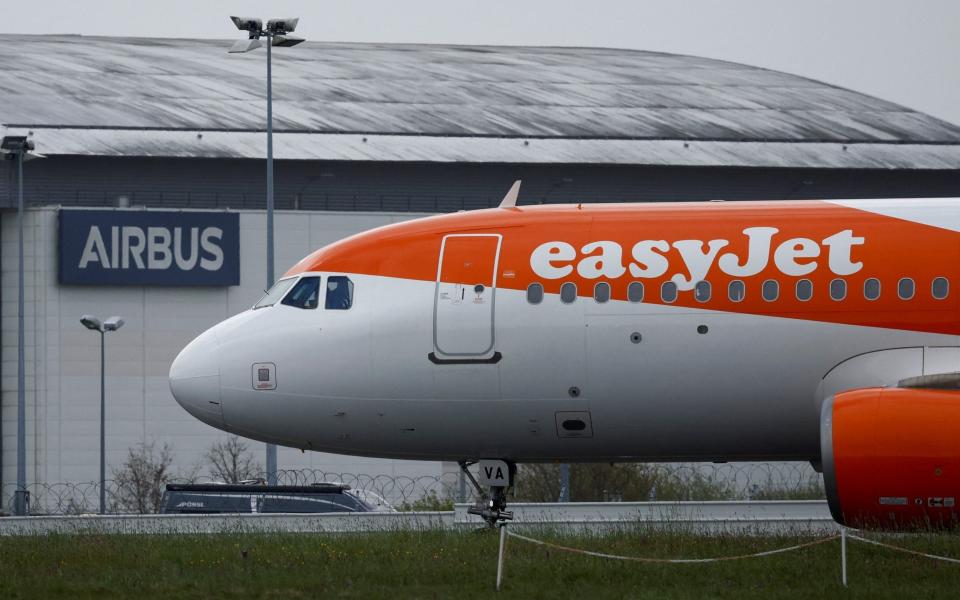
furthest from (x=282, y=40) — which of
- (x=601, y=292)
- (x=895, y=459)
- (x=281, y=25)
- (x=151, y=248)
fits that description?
(x=895, y=459)

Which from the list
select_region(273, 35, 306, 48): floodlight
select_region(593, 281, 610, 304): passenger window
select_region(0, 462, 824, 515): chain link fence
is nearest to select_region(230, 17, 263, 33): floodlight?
select_region(273, 35, 306, 48): floodlight

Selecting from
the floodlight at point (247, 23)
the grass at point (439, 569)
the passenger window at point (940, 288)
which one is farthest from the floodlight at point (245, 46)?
the passenger window at point (940, 288)

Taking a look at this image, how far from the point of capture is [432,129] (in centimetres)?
6869

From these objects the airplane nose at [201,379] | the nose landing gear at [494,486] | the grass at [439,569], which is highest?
the airplane nose at [201,379]

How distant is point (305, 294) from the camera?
2512 centimetres

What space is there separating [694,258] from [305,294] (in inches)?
224

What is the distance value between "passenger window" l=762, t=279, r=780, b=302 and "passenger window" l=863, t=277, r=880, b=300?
115 cm

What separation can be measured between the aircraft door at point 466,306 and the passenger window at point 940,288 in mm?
5978

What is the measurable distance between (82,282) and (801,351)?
145ft

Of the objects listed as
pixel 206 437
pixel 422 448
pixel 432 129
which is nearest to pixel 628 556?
pixel 422 448

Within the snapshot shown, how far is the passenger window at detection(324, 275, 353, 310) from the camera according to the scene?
24.8 metres

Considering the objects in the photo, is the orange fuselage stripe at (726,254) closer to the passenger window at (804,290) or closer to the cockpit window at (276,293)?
the passenger window at (804,290)

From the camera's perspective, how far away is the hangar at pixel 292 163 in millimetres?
63188

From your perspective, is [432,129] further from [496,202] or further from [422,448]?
[422,448]
